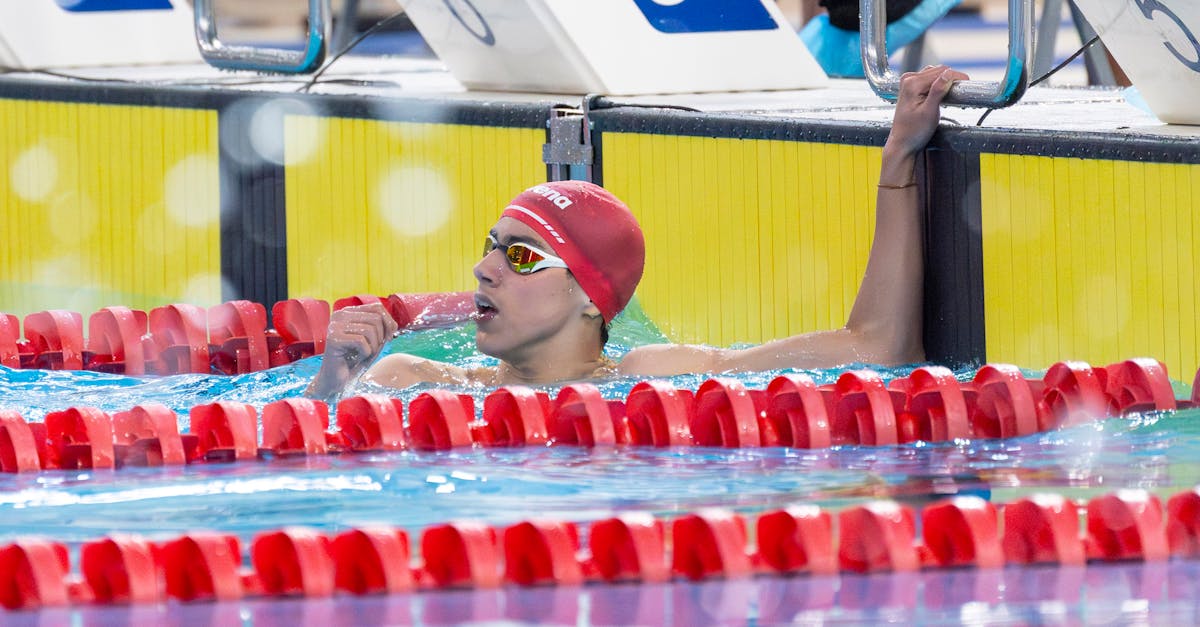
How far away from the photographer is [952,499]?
3311 mm

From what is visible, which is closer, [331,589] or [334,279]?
[331,589]

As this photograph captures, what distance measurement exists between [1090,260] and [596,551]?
165 cm

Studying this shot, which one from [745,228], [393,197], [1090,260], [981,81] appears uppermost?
[981,81]

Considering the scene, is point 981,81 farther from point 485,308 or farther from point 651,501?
point 651,501

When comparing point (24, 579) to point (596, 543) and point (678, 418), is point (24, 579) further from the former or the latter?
point (678, 418)

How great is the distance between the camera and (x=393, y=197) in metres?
6.43

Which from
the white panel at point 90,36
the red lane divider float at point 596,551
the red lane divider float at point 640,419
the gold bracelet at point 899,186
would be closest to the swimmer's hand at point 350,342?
the red lane divider float at point 640,419

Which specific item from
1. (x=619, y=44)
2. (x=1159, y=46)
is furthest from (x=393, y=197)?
(x=1159, y=46)

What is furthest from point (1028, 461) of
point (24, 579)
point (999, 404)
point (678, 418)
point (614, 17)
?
point (614, 17)

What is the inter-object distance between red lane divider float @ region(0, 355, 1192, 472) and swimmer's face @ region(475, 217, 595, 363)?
1.20 ft

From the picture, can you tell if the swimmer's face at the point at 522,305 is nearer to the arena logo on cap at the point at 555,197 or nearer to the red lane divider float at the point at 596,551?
the arena logo on cap at the point at 555,197

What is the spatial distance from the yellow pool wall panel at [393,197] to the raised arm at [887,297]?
4.80 feet

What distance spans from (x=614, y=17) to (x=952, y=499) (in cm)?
322

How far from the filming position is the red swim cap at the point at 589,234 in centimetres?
460
